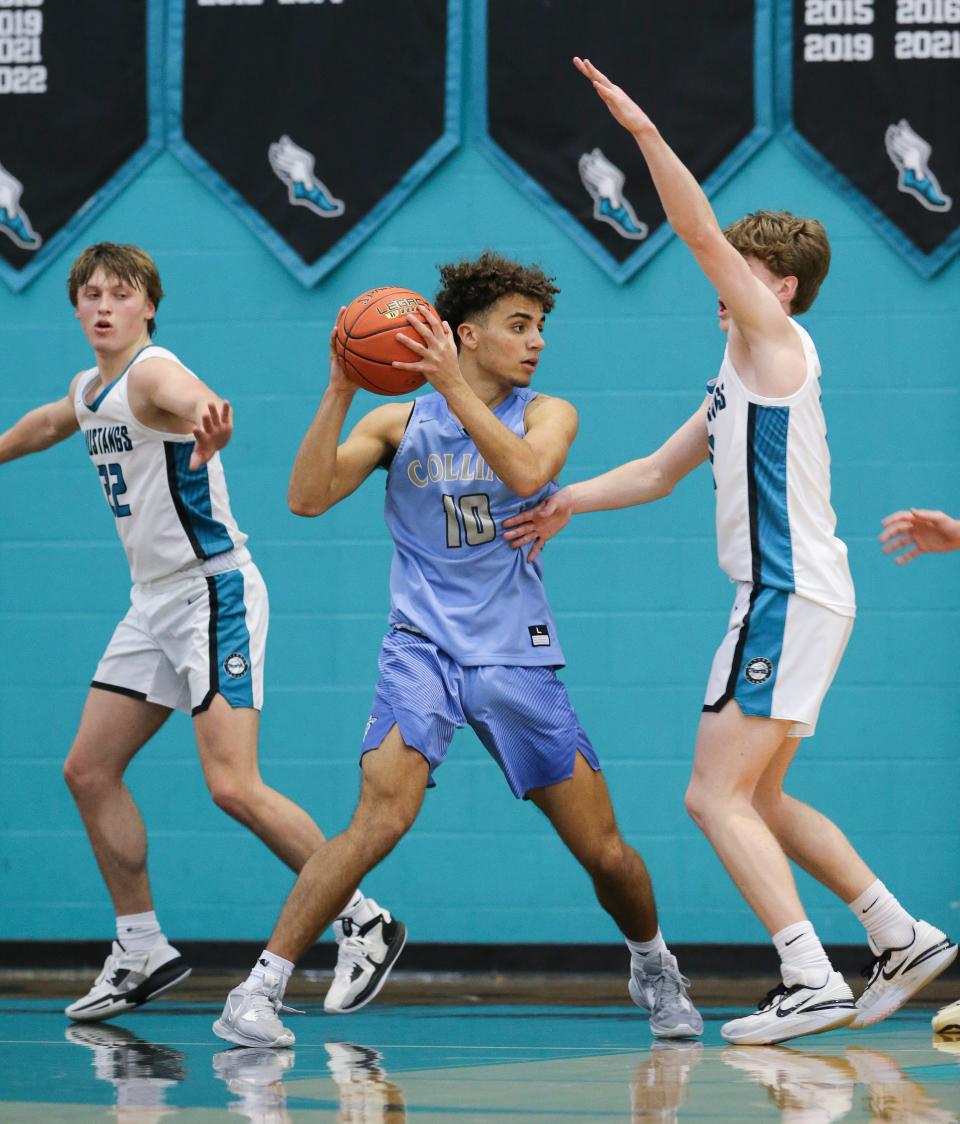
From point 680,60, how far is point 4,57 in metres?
2.68

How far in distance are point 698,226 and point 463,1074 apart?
2.05 meters

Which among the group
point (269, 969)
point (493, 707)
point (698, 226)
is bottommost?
point (269, 969)

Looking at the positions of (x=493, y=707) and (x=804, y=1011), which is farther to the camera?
(x=493, y=707)

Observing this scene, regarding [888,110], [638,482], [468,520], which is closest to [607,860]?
[468,520]

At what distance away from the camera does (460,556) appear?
448 cm

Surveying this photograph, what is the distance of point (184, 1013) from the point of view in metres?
5.18

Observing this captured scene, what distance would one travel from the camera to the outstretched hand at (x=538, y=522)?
14.7 feet

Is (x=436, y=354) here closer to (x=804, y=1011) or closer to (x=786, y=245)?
(x=786, y=245)

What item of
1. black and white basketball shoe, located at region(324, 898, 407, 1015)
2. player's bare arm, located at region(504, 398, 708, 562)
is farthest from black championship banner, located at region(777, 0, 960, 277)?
black and white basketball shoe, located at region(324, 898, 407, 1015)

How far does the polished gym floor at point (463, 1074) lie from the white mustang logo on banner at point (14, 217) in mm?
3098

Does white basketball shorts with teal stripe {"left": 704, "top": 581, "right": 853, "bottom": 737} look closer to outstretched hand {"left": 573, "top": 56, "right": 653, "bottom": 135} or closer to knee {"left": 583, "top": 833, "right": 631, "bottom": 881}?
knee {"left": 583, "top": 833, "right": 631, "bottom": 881}

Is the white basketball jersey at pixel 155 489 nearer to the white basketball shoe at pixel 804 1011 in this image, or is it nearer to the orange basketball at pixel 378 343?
the orange basketball at pixel 378 343

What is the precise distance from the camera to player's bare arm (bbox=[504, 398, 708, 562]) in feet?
15.0

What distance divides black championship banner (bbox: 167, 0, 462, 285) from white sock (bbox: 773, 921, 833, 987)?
3485 millimetres
